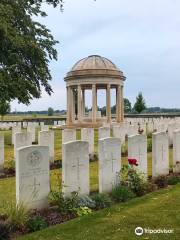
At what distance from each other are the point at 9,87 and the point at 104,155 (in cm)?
1373

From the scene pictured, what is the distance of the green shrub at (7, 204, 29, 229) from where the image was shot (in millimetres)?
6371

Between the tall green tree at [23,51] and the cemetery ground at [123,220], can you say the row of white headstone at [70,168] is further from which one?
the tall green tree at [23,51]

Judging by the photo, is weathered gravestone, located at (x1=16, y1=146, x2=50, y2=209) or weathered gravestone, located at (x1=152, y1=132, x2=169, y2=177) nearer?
weathered gravestone, located at (x1=16, y1=146, x2=50, y2=209)

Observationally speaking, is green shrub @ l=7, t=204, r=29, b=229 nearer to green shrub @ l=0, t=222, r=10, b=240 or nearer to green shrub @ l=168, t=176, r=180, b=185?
green shrub @ l=0, t=222, r=10, b=240

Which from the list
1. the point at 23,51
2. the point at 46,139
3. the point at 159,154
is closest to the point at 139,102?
the point at 23,51

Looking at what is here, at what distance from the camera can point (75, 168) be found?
804cm

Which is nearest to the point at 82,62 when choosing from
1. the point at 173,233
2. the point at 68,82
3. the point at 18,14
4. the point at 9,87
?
the point at 68,82

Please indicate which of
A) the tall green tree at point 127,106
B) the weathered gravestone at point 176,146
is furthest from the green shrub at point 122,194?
the tall green tree at point 127,106

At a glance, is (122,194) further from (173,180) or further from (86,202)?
(173,180)

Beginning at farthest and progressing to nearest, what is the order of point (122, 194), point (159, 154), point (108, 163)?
point (159, 154)
point (108, 163)
point (122, 194)

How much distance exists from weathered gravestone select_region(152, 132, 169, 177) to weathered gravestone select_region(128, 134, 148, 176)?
0.36m

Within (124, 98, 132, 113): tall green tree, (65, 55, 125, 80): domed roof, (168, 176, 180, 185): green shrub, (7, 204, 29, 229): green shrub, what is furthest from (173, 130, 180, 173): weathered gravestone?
(124, 98, 132, 113): tall green tree

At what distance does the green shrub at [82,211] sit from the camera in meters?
7.14

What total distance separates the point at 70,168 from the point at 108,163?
122 cm
